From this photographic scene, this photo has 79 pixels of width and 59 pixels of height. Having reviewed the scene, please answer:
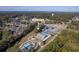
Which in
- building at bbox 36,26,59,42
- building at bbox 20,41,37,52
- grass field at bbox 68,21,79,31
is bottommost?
building at bbox 20,41,37,52

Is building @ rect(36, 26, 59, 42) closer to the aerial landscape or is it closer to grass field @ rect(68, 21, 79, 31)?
the aerial landscape

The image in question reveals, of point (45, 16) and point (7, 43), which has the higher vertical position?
point (45, 16)

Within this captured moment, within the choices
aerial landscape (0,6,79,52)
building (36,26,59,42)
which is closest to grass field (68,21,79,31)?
aerial landscape (0,6,79,52)

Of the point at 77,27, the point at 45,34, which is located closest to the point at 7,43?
the point at 45,34

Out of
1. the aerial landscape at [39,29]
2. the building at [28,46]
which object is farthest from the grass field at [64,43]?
the building at [28,46]

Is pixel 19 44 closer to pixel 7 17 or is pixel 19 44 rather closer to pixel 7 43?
pixel 7 43

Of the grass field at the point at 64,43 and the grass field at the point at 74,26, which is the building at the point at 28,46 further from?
the grass field at the point at 74,26

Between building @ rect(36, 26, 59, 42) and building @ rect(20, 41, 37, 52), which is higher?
building @ rect(36, 26, 59, 42)
